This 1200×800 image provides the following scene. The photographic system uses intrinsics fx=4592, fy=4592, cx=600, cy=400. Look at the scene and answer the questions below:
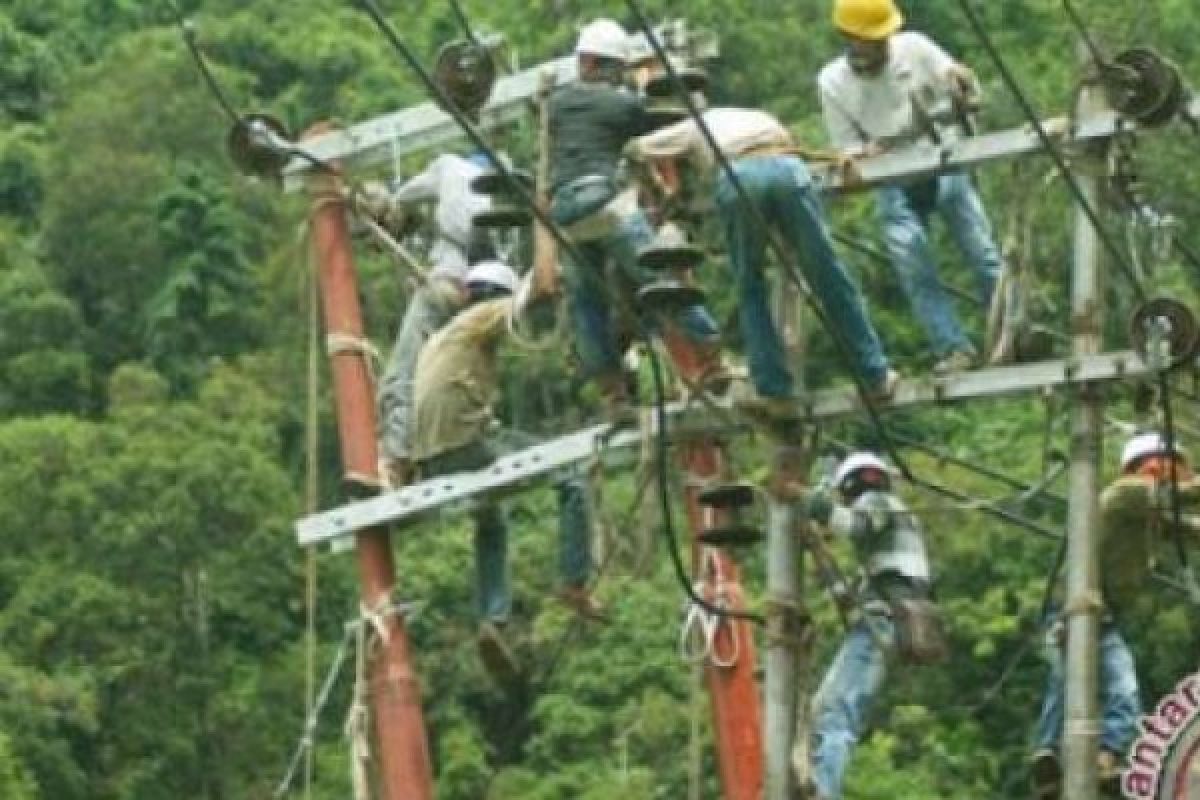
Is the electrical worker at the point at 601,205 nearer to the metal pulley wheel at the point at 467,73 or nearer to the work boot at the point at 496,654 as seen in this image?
the metal pulley wheel at the point at 467,73

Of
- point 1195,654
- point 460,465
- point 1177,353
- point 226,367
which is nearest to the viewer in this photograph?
point 1177,353

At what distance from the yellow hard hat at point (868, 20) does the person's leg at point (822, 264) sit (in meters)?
1.07

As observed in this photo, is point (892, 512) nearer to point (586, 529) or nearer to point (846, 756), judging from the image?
point (846, 756)

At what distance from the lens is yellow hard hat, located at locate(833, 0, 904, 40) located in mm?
14219

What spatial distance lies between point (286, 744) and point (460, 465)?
105 ft

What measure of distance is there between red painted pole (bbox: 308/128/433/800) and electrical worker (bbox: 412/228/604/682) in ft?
0.76

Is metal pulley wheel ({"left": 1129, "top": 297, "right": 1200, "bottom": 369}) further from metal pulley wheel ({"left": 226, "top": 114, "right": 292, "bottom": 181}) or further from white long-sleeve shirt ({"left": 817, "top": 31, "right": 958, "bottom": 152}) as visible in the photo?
metal pulley wheel ({"left": 226, "top": 114, "right": 292, "bottom": 181})

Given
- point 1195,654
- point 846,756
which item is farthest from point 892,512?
point 1195,654

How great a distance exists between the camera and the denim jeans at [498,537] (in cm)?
1503

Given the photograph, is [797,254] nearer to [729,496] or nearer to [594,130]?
[729,496]

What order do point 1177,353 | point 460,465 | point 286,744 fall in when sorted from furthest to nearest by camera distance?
point 286,744 → point 460,465 → point 1177,353

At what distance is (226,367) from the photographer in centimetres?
5450

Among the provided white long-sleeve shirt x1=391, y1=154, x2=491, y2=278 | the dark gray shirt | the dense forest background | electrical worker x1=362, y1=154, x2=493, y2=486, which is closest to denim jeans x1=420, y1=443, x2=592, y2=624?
electrical worker x1=362, y1=154, x2=493, y2=486

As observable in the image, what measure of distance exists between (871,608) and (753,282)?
44.0 inches
